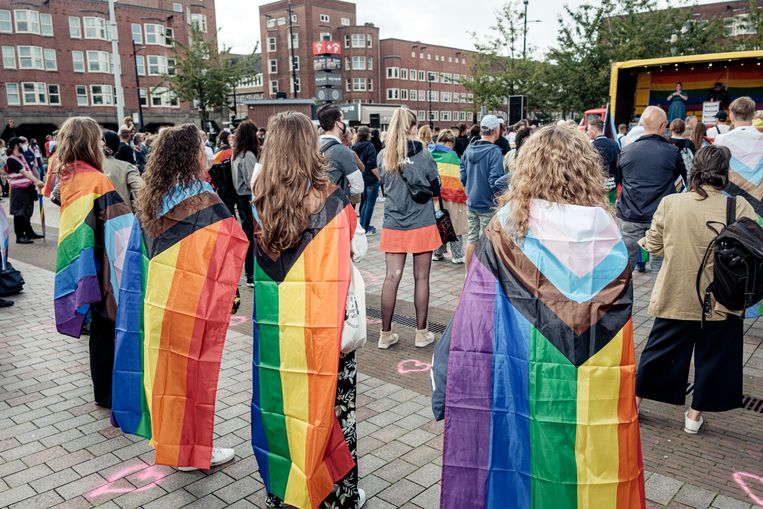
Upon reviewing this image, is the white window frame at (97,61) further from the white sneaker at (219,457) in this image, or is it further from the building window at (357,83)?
the white sneaker at (219,457)

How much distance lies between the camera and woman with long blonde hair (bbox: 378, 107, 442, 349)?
5.38m

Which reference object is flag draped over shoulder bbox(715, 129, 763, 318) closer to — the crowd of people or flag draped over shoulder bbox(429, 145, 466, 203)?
the crowd of people

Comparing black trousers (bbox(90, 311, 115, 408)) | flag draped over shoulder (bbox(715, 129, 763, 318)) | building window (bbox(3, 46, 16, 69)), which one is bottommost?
black trousers (bbox(90, 311, 115, 408))

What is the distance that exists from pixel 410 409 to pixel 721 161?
2.65 meters

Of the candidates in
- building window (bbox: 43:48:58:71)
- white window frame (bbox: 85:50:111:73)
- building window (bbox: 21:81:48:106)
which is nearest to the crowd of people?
building window (bbox: 21:81:48:106)

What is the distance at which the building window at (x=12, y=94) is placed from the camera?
45438 mm

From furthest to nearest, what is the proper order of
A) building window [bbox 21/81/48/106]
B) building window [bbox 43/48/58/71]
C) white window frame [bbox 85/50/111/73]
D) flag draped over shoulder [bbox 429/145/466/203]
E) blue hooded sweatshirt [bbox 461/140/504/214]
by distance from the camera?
1. white window frame [bbox 85/50/111/73]
2. building window [bbox 43/48/58/71]
3. building window [bbox 21/81/48/106]
4. flag draped over shoulder [bbox 429/145/466/203]
5. blue hooded sweatshirt [bbox 461/140/504/214]

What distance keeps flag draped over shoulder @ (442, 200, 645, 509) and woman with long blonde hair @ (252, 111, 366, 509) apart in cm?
70

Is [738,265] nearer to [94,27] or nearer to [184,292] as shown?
[184,292]

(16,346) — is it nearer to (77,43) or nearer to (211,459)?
(211,459)

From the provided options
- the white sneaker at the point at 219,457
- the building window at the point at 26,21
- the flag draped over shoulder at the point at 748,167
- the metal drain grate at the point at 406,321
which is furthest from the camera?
the building window at the point at 26,21

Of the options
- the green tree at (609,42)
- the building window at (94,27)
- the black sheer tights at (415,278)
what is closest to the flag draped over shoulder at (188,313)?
the black sheer tights at (415,278)

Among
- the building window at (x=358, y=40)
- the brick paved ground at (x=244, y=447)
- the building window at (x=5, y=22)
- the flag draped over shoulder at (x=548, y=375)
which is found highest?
the building window at (x=358, y=40)

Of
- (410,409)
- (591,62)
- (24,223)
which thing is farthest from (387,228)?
(591,62)
